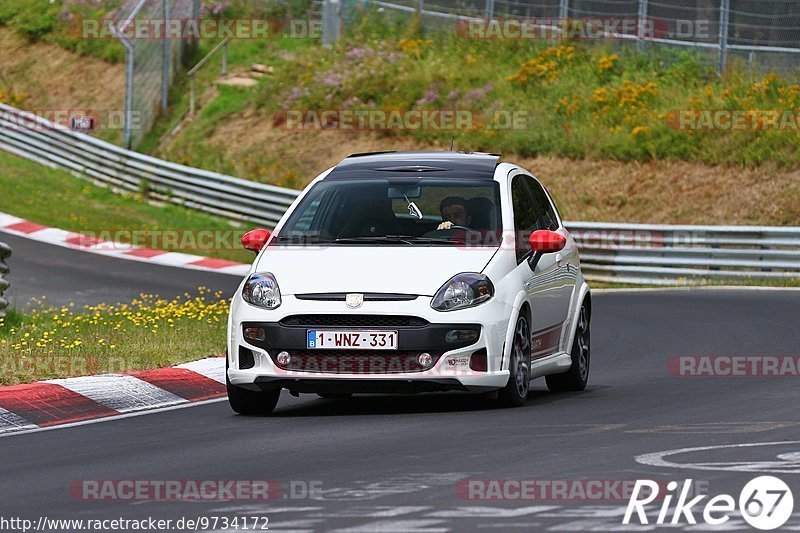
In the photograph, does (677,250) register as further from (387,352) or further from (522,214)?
(387,352)

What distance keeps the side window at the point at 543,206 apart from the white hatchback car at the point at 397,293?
327mm

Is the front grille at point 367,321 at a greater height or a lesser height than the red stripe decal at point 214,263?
greater

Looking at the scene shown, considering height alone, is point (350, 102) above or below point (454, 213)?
below

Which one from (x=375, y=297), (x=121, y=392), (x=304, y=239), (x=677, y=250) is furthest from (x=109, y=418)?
(x=677, y=250)

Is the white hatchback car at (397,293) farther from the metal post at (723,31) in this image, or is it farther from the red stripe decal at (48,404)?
the metal post at (723,31)

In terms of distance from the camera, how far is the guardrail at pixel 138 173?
31141 mm

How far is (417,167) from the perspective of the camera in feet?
38.1

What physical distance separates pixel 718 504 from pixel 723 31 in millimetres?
27521

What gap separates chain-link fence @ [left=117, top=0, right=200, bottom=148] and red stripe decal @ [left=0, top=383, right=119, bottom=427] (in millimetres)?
26160

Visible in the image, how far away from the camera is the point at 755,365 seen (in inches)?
541

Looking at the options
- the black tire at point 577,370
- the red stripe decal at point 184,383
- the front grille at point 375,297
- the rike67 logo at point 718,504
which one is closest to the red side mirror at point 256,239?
the front grille at point 375,297

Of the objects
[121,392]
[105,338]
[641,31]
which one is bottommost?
[105,338]

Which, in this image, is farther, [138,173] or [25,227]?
[138,173]

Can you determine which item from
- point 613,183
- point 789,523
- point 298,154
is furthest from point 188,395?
point 298,154
